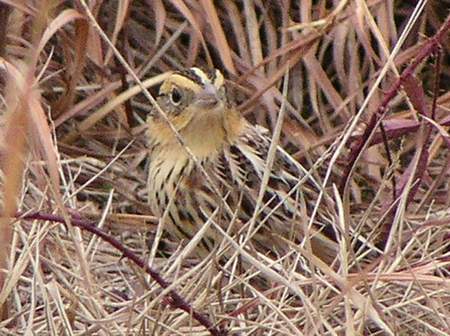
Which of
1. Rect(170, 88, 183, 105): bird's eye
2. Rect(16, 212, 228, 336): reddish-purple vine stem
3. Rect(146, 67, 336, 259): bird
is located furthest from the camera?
Rect(170, 88, 183, 105): bird's eye

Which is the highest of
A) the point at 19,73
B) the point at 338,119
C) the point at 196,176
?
the point at 19,73

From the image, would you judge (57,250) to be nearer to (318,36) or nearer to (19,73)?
(19,73)

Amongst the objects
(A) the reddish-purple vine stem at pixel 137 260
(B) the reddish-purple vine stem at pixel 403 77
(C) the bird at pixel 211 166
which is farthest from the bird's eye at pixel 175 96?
(A) the reddish-purple vine stem at pixel 137 260

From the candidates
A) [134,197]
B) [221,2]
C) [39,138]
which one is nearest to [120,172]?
[134,197]

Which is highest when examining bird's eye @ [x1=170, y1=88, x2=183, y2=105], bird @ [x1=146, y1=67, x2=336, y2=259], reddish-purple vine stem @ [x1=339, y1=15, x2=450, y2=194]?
reddish-purple vine stem @ [x1=339, y1=15, x2=450, y2=194]

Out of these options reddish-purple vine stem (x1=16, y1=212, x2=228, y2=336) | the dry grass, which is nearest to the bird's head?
the dry grass

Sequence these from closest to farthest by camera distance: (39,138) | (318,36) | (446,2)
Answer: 1. (39,138)
2. (318,36)
3. (446,2)

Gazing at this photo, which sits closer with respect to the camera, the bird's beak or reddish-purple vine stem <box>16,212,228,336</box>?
reddish-purple vine stem <box>16,212,228,336</box>

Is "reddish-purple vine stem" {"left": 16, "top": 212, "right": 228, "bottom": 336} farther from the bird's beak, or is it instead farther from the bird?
the bird's beak
